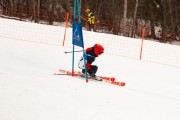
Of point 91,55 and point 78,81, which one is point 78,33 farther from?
point 78,81

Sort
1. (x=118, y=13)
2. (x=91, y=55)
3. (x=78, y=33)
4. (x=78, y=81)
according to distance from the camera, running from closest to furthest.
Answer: (x=78, y=81)
(x=78, y=33)
(x=91, y=55)
(x=118, y=13)

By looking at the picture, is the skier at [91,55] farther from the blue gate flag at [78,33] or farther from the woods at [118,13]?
the woods at [118,13]

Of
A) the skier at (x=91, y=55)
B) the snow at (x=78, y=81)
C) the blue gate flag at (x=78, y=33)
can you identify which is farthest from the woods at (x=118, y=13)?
the blue gate flag at (x=78, y=33)

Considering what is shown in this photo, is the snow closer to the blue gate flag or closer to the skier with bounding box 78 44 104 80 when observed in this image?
the skier with bounding box 78 44 104 80

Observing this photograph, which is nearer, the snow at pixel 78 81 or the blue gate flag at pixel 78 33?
the snow at pixel 78 81

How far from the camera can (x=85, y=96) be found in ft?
23.4

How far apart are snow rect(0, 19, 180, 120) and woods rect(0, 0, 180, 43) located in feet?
29.4

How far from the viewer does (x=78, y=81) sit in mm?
8688

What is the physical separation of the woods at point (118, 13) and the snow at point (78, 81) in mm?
8973

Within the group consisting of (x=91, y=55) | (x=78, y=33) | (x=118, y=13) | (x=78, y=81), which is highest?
(x=118, y=13)

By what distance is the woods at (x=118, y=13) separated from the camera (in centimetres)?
2673

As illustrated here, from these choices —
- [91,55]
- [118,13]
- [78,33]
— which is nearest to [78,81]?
[91,55]

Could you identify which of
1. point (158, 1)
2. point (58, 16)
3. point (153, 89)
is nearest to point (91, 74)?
point (153, 89)

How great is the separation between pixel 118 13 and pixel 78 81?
2362 centimetres
